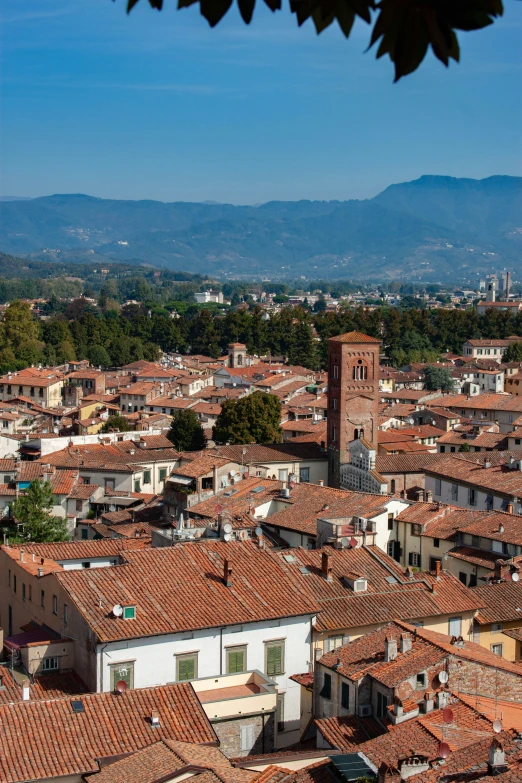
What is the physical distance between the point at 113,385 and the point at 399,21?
63813 mm

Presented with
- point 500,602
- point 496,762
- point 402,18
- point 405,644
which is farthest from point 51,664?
point 402,18

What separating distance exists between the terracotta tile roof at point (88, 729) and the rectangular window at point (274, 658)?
2.77 meters

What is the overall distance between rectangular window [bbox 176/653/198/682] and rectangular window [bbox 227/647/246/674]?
0.52 m

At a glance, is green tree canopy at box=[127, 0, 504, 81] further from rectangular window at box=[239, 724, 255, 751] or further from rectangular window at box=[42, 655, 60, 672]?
rectangular window at box=[42, 655, 60, 672]

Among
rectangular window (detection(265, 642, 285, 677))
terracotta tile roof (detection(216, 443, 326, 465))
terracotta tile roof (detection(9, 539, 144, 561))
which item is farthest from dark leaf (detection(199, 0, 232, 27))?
terracotta tile roof (detection(216, 443, 326, 465))

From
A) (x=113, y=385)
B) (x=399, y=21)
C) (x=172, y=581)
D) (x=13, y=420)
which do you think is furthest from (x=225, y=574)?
(x=113, y=385)

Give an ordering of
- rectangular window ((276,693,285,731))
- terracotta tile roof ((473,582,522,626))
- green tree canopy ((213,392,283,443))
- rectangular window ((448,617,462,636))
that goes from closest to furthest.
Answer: rectangular window ((276,693,285,731)) < rectangular window ((448,617,462,636)) < terracotta tile roof ((473,582,522,626)) < green tree canopy ((213,392,283,443))

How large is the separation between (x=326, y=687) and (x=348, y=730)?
1641 millimetres

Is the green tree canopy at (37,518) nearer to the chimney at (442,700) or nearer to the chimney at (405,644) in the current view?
the chimney at (405,644)

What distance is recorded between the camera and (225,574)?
16.7 meters

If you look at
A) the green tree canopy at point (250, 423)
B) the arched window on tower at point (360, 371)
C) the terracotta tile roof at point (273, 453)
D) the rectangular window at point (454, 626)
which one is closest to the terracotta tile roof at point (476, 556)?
the rectangular window at point (454, 626)

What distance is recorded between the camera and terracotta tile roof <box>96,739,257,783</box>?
412 inches

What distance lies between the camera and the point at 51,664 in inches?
605

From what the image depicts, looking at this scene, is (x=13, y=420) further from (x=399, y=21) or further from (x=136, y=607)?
(x=399, y=21)
